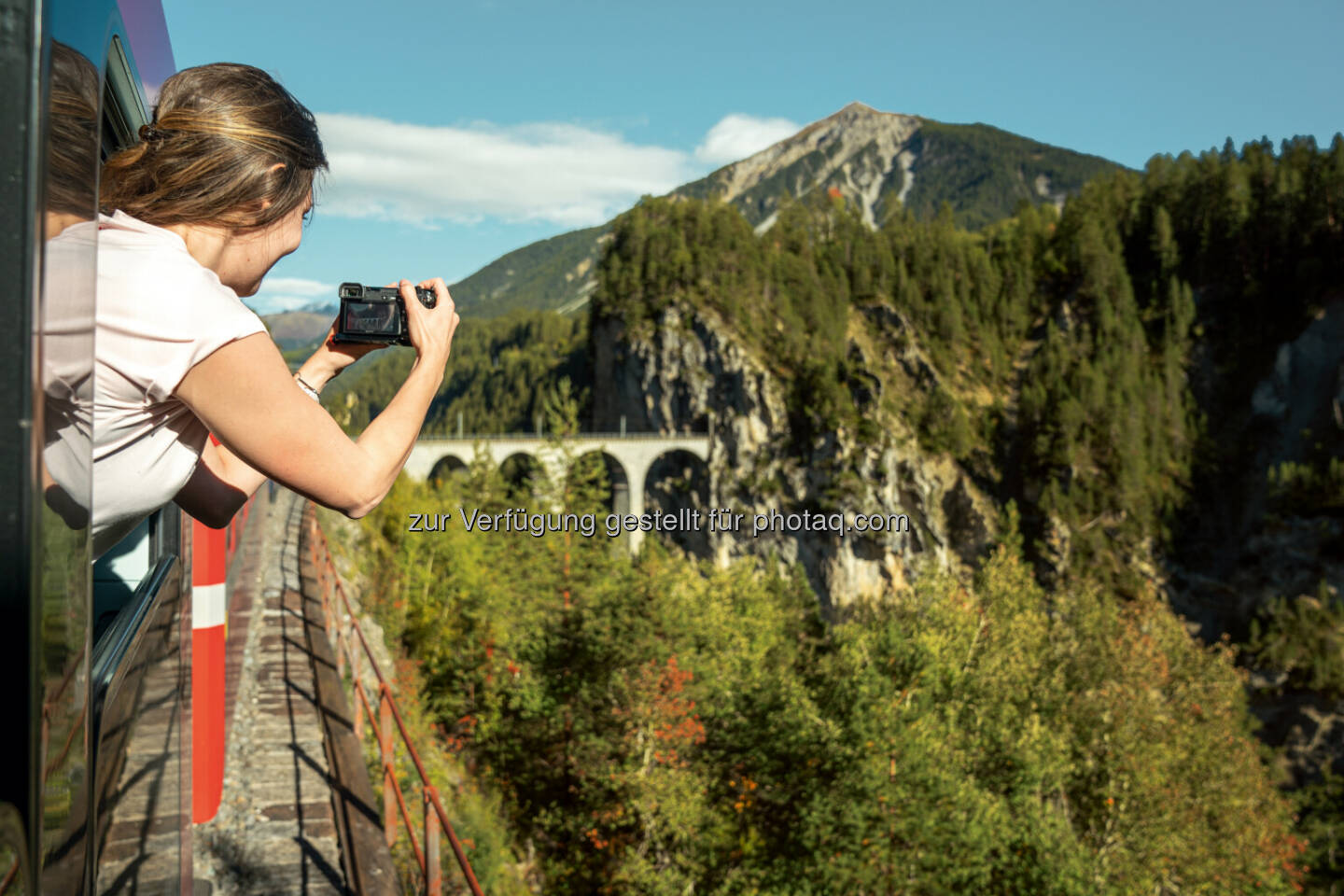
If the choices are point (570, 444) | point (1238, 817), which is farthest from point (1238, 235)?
point (570, 444)

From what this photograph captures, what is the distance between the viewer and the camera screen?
1071 millimetres

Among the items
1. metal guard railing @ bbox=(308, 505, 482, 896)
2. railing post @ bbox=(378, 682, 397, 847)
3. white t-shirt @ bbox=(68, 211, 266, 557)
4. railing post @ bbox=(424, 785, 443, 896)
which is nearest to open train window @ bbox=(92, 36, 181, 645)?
white t-shirt @ bbox=(68, 211, 266, 557)

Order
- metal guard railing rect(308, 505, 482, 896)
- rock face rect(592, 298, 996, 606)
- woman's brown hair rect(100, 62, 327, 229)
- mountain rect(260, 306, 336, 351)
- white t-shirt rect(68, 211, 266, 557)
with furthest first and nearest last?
1. rock face rect(592, 298, 996, 606)
2. metal guard railing rect(308, 505, 482, 896)
3. mountain rect(260, 306, 336, 351)
4. woman's brown hair rect(100, 62, 327, 229)
5. white t-shirt rect(68, 211, 266, 557)

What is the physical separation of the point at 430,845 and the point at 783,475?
50165 millimetres

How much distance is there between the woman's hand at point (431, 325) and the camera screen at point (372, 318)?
20 mm

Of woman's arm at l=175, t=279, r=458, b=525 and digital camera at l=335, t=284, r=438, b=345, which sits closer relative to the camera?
woman's arm at l=175, t=279, r=458, b=525

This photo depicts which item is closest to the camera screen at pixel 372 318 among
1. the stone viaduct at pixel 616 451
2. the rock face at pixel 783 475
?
the stone viaduct at pixel 616 451

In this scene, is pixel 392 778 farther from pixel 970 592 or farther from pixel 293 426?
pixel 970 592

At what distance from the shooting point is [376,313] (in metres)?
1.08

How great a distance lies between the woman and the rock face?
49249mm

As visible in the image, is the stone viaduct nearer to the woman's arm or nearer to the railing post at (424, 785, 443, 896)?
the railing post at (424, 785, 443, 896)

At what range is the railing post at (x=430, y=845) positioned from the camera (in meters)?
3.04

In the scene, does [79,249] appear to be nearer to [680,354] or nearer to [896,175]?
[680,354]

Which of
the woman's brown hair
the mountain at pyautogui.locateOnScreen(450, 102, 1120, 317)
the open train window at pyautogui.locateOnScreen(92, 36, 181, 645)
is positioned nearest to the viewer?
the woman's brown hair
